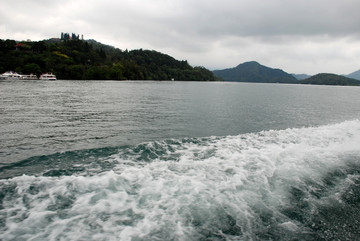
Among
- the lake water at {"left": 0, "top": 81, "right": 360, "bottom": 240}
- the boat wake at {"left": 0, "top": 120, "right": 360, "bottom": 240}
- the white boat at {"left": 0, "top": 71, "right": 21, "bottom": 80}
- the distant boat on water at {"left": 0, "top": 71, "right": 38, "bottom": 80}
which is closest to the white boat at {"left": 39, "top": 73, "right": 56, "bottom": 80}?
the distant boat on water at {"left": 0, "top": 71, "right": 38, "bottom": 80}

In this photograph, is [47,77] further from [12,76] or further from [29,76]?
[12,76]

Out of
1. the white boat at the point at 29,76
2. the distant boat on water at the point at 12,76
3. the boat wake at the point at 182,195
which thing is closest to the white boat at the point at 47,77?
the white boat at the point at 29,76

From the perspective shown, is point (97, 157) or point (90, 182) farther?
point (97, 157)

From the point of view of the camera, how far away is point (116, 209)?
700 centimetres

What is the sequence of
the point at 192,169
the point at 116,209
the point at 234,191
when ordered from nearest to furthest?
the point at 116,209 < the point at 234,191 < the point at 192,169

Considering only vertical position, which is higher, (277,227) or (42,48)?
(42,48)

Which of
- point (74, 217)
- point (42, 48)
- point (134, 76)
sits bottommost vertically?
Result: point (74, 217)

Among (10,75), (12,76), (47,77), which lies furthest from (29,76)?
(47,77)

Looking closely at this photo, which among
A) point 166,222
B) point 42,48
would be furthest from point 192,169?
point 42,48

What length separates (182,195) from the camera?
8.03 meters

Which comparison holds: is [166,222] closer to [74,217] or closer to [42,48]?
[74,217]

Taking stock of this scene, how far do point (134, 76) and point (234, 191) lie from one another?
18447 cm

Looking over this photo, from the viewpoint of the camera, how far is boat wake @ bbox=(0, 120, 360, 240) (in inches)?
239

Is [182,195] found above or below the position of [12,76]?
below
